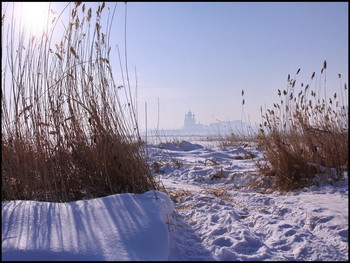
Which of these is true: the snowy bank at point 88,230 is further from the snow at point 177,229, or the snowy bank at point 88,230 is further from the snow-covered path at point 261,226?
the snow-covered path at point 261,226

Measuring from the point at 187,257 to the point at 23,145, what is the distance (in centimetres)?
127

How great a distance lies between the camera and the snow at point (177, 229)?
115 centimetres

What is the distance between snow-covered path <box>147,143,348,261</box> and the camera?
4.13 feet

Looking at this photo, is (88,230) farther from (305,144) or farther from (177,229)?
(305,144)

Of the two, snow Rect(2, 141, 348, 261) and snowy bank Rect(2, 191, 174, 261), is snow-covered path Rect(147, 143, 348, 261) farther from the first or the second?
snowy bank Rect(2, 191, 174, 261)

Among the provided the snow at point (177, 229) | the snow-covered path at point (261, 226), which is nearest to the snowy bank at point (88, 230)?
the snow at point (177, 229)

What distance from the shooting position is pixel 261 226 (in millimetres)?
1546

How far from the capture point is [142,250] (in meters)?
1.13

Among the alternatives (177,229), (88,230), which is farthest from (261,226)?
(88,230)

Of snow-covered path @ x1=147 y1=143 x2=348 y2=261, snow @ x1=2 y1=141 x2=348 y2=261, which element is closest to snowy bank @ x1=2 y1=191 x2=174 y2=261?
snow @ x1=2 y1=141 x2=348 y2=261

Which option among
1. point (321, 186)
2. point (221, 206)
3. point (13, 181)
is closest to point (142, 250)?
point (221, 206)

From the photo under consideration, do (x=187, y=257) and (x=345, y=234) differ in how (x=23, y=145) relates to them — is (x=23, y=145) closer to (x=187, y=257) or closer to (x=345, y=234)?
(x=187, y=257)

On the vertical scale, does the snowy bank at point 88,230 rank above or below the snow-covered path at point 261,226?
above

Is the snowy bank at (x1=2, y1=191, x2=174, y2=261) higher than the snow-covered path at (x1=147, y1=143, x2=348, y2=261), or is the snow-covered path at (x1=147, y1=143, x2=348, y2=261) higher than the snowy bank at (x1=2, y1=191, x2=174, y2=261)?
the snowy bank at (x1=2, y1=191, x2=174, y2=261)
